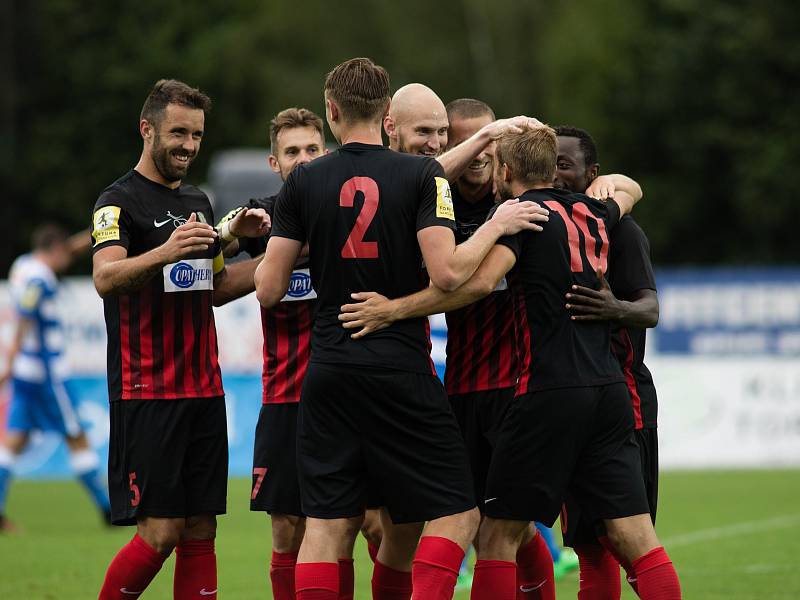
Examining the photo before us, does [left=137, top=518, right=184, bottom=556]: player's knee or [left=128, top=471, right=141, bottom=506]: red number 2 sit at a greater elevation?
[left=128, top=471, right=141, bottom=506]: red number 2

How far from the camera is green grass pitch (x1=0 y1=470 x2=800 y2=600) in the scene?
336 inches

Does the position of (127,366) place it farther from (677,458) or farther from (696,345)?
(696,345)

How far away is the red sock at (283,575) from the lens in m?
6.45

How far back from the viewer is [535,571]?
6.46m

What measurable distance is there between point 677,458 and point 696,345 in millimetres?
3411

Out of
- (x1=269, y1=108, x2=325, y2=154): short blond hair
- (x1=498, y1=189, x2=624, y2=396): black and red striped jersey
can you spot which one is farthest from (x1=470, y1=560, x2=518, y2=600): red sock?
(x1=269, y1=108, x2=325, y2=154): short blond hair

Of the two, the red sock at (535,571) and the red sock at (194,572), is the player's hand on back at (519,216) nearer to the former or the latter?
the red sock at (535,571)

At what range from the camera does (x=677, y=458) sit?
16875 mm

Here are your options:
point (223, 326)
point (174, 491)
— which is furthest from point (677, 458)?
point (174, 491)

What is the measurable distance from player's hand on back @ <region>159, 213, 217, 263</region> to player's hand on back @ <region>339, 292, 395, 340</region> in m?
0.83

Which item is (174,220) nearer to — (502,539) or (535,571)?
(502,539)

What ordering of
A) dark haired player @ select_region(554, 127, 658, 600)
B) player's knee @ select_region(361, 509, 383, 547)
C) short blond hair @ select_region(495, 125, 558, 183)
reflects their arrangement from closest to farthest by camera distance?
1. short blond hair @ select_region(495, 125, 558, 183)
2. dark haired player @ select_region(554, 127, 658, 600)
3. player's knee @ select_region(361, 509, 383, 547)

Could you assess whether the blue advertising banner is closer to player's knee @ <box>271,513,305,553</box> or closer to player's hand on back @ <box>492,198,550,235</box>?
player's knee @ <box>271,513,305,553</box>

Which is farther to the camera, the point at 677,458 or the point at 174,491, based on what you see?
the point at 677,458
